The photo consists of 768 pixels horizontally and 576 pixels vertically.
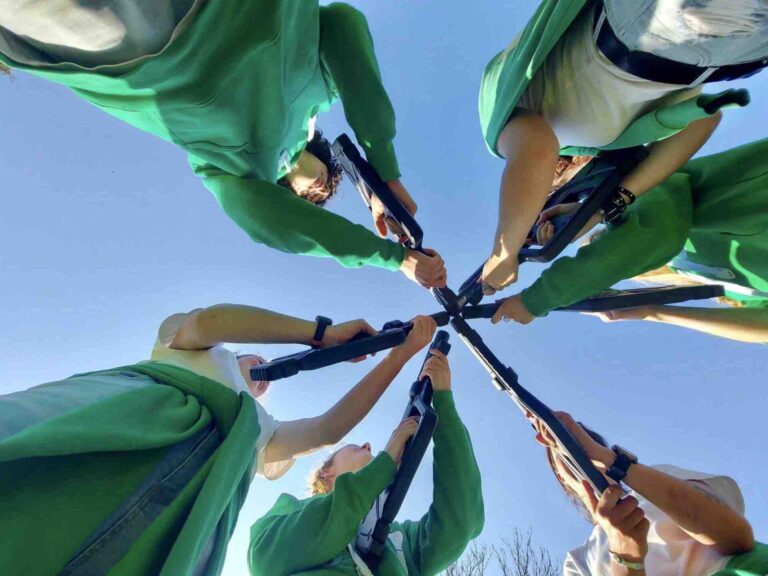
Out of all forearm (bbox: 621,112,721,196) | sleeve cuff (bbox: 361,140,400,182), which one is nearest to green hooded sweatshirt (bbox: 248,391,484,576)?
sleeve cuff (bbox: 361,140,400,182)

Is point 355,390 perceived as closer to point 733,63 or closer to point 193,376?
point 193,376

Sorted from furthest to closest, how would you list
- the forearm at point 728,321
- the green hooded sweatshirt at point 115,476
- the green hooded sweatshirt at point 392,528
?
the forearm at point 728,321 < the green hooded sweatshirt at point 392,528 < the green hooded sweatshirt at point 115,476

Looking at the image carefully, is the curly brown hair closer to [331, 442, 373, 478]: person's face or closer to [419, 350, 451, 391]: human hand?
[419, 350, 451, 391]: human hand

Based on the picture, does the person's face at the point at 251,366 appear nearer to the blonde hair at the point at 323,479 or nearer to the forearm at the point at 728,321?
the blonde hair at the point at 323,479

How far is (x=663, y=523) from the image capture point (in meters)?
1.79

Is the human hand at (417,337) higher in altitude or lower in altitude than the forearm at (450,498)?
higher

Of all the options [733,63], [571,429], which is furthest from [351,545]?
[733,63]

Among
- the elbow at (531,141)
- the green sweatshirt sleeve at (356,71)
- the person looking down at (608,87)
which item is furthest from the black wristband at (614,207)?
the green sweatshirt sleeve at (356,71)

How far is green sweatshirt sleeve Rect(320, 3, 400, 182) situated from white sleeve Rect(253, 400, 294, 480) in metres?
1.11

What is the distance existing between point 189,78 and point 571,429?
1.73 m

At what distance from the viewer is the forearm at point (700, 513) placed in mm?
1581

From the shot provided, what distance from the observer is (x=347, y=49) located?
1820mm

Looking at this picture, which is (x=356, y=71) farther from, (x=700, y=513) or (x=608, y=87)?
(x=700, y=513)

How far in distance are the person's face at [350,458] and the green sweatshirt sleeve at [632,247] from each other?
1276mm
